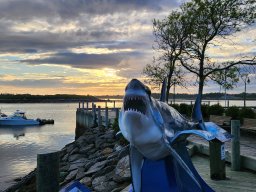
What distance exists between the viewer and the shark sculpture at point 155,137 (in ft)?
13.0

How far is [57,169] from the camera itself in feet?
13.5

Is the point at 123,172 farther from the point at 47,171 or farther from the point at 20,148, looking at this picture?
the point at 20,148

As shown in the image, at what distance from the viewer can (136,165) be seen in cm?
496

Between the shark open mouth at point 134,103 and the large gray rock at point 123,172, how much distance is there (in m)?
6.80

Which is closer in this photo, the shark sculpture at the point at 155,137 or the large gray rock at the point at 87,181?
the shark sculpture at the point at 155,137

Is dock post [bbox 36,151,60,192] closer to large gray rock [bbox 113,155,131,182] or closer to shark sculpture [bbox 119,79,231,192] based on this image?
shark sculpture [bbox 119,79,231,192]

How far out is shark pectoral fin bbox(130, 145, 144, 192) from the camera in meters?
4.87

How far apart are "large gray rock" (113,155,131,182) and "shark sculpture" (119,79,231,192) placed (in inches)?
186

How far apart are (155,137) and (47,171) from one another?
4.00 ft

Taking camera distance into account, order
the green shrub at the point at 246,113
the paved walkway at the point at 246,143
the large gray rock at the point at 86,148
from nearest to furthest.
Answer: the paved walkway at the point at 246,143
the large gray rock at the point at 86,148
the green shrub at the point at 246,113

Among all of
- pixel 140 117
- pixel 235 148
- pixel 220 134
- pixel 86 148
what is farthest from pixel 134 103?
pixel 86 148

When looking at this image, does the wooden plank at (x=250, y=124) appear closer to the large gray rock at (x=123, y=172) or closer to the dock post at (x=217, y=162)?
the large gray rock at (x=123, y=172)

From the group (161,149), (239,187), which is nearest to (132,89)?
(161,149)

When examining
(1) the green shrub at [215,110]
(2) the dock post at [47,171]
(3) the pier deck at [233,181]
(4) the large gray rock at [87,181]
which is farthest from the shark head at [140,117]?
(1) the green shrub at [215,110]
